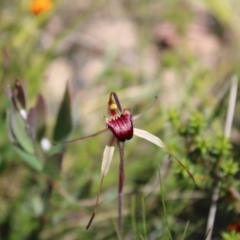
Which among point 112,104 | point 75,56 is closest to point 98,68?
point 75,56

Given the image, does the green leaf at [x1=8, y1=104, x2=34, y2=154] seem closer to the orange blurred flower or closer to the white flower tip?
the white flower tip

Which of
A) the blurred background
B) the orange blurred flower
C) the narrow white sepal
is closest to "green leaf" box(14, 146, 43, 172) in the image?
the blurred background

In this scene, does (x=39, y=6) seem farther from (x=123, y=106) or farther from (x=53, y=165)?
(x=53, y=165)

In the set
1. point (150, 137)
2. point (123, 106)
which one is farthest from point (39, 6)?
point (150, 137)

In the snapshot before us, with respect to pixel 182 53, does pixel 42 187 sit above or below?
below

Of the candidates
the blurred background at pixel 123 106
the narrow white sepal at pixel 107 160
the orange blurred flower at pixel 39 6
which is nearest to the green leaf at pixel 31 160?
the blurred background at pixel 123 106

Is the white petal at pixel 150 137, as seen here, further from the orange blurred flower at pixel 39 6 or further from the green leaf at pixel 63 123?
the orange blurred flower at pixel 39 6

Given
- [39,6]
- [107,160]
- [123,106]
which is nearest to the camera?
[107,160]

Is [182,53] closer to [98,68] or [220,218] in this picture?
[98,68]
